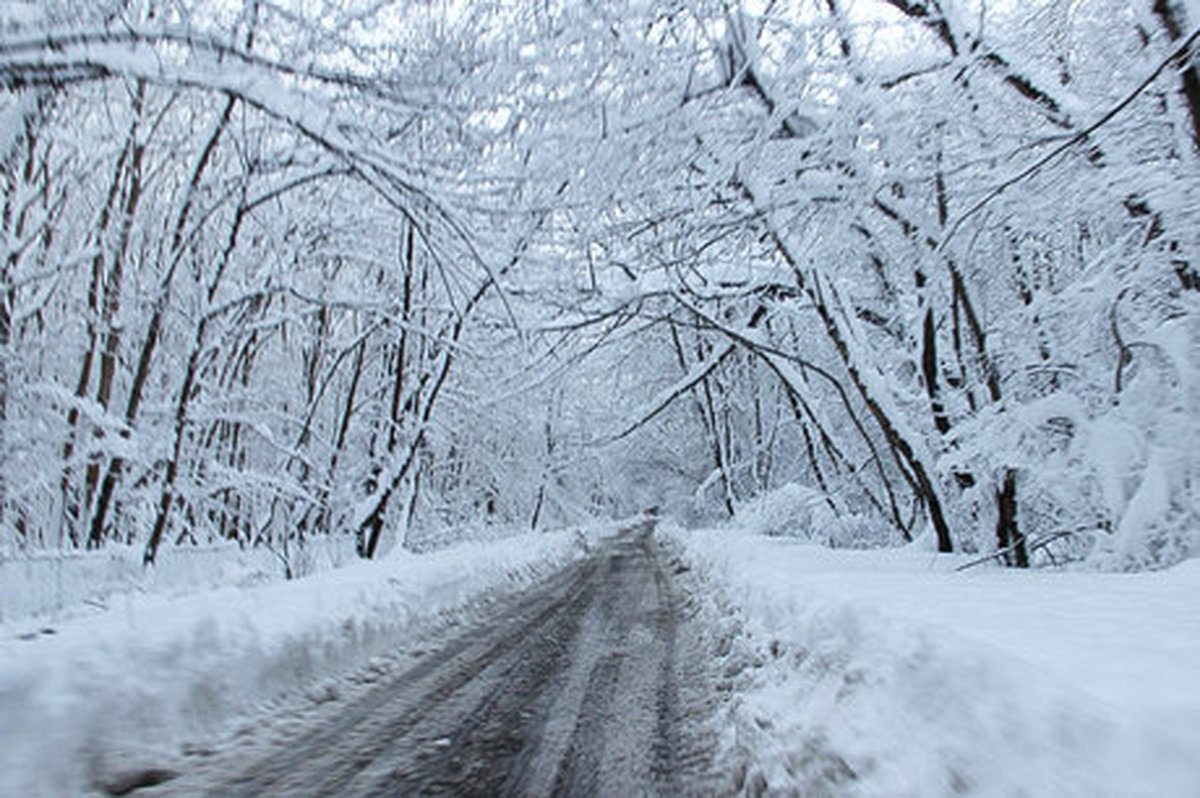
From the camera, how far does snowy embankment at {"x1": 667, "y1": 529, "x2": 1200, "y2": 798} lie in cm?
225

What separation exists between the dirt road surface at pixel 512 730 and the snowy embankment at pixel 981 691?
20.7 inches

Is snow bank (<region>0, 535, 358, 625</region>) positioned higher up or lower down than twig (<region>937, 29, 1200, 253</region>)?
lower down

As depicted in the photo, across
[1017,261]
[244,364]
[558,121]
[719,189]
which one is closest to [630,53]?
[558,121]

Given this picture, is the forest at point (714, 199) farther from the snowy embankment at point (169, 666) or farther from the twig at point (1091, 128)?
the snowy embankment at point (169, 666)

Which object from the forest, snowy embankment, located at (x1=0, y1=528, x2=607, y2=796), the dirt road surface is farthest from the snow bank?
the dirt road surface

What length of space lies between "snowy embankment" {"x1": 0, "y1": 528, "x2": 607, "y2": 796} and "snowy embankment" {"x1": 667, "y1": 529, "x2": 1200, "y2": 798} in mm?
3104

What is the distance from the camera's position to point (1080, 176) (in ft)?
20.0

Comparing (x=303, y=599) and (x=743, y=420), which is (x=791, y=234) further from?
(x=743, y=420)

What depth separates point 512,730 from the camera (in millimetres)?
4934

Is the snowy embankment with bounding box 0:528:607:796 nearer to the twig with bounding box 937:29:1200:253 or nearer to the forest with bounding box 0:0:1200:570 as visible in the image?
the forest with bounding box 0:0:1200:570

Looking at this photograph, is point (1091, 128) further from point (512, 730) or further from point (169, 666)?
point (169, 666)

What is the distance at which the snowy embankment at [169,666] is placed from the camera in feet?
11.9

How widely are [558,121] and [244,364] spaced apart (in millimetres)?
14623

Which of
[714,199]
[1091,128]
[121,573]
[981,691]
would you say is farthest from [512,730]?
[121,573]
